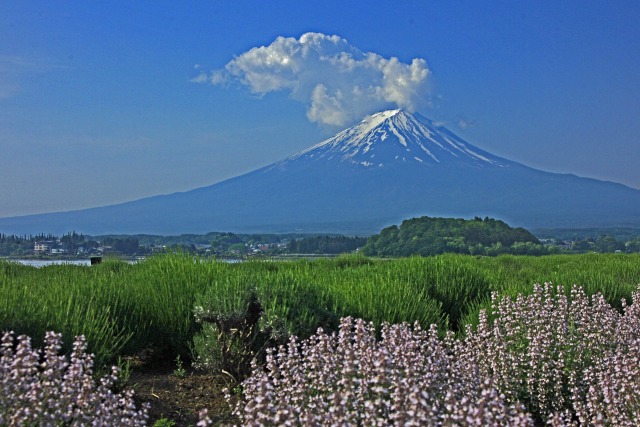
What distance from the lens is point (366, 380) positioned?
14.7 ft

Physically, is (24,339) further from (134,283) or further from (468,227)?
(468,227)

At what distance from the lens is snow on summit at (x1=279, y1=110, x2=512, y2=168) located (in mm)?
187000

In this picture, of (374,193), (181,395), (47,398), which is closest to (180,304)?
(181,395)

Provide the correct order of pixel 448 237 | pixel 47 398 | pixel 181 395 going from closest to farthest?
1. pixel 47 398
2. pixel 181 395
3. pixel 448 237

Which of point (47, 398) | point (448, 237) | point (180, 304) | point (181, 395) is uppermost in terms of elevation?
point (448, 237)

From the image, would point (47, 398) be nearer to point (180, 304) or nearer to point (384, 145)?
point (180, 304)

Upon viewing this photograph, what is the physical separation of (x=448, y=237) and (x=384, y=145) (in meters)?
152

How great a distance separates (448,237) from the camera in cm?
4519

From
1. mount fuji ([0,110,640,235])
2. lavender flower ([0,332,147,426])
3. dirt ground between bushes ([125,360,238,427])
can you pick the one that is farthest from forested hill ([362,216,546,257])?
mount fuji ([0,110,640,235])

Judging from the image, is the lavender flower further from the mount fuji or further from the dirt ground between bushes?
the mount fuji

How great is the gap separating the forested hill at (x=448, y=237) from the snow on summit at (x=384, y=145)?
137342mm

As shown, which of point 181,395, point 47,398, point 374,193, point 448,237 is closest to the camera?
point 47,398

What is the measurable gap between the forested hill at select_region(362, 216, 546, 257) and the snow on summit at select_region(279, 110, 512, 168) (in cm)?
13734

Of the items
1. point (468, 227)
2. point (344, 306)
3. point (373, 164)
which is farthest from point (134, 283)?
point (373, 164)
